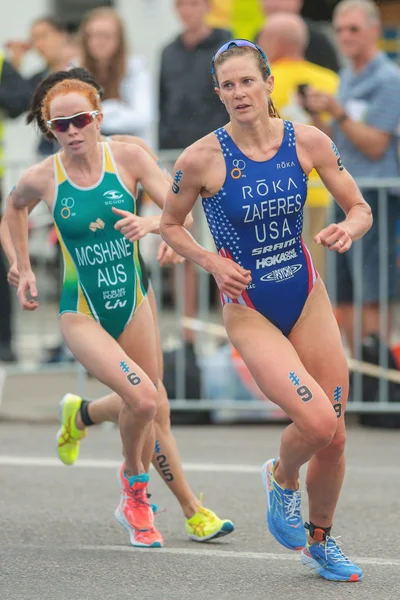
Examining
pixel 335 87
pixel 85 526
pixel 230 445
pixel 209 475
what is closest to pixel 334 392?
pixel 85 526

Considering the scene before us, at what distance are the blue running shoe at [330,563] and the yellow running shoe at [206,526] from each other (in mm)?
841

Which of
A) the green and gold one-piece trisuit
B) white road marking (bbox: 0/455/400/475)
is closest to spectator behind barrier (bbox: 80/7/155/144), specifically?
white road marking (bbox: 0/455/400/475)

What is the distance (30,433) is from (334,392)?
4.69 m

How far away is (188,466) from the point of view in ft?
28.2

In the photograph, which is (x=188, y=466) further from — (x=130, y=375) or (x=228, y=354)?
(x=130, y=375)

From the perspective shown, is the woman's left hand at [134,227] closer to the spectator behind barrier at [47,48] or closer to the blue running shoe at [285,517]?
the blue running shoe at [285,517]

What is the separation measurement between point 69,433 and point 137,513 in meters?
0.84

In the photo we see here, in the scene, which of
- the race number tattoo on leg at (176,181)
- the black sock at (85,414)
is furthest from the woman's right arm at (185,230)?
the black sock at (85,414)

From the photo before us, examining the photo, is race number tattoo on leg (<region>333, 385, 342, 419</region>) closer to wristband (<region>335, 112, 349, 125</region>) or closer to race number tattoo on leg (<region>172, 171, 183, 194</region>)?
race number tattoo on leg (<region>172, 171, 183, 194</region>)

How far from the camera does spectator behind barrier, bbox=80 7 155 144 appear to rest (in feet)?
34.3

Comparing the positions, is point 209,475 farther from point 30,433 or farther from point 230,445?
point 30,433

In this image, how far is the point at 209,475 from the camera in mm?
8344

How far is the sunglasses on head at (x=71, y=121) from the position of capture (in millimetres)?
6461

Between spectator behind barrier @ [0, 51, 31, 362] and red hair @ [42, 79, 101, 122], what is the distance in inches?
171
